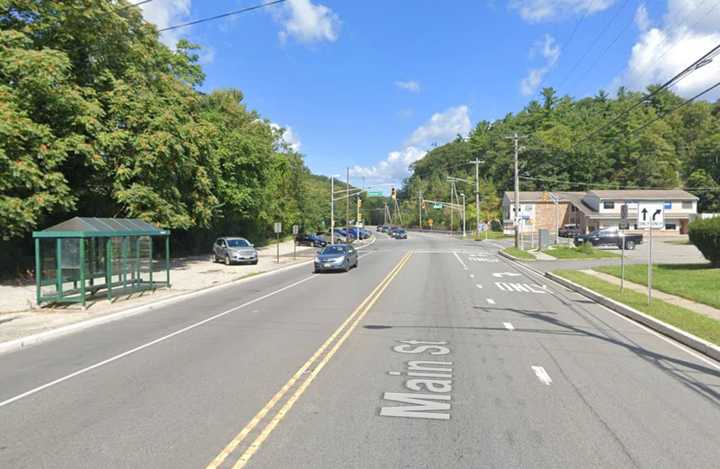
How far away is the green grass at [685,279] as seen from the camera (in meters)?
14.7

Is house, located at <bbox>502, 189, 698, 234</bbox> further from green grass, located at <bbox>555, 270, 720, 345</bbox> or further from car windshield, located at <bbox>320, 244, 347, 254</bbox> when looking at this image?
green grass, located at <bbox>555, 270, 720, 345</bbox>

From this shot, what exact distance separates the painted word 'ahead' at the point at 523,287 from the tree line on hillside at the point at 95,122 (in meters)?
16.7

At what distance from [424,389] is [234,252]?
28.1 m

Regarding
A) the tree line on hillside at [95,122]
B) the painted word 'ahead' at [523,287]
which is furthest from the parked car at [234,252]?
the painted word 'ahead' at [523,287]

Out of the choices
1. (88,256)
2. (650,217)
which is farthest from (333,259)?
(650,217)

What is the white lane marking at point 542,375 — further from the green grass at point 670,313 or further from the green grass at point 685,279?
the green grass at point 685,279

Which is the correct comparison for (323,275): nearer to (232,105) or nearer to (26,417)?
(26,417)

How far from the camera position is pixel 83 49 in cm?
2567

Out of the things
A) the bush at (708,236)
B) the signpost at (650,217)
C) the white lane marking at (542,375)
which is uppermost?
the signpost at (650,217)

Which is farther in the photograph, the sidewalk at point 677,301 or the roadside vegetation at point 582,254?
the roadside vegetation at point 582,254

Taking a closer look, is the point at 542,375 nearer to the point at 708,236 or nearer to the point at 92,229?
the point at 92,229

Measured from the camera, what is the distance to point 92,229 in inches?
610

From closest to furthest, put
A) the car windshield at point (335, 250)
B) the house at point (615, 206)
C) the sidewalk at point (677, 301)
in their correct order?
the sidewalk at point (677, 301), the car windshield at point (335, 250), the house at point (615, 206)

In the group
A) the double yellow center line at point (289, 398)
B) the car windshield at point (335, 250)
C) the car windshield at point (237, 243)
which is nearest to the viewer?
the double yellow center line at point (289, 398)
